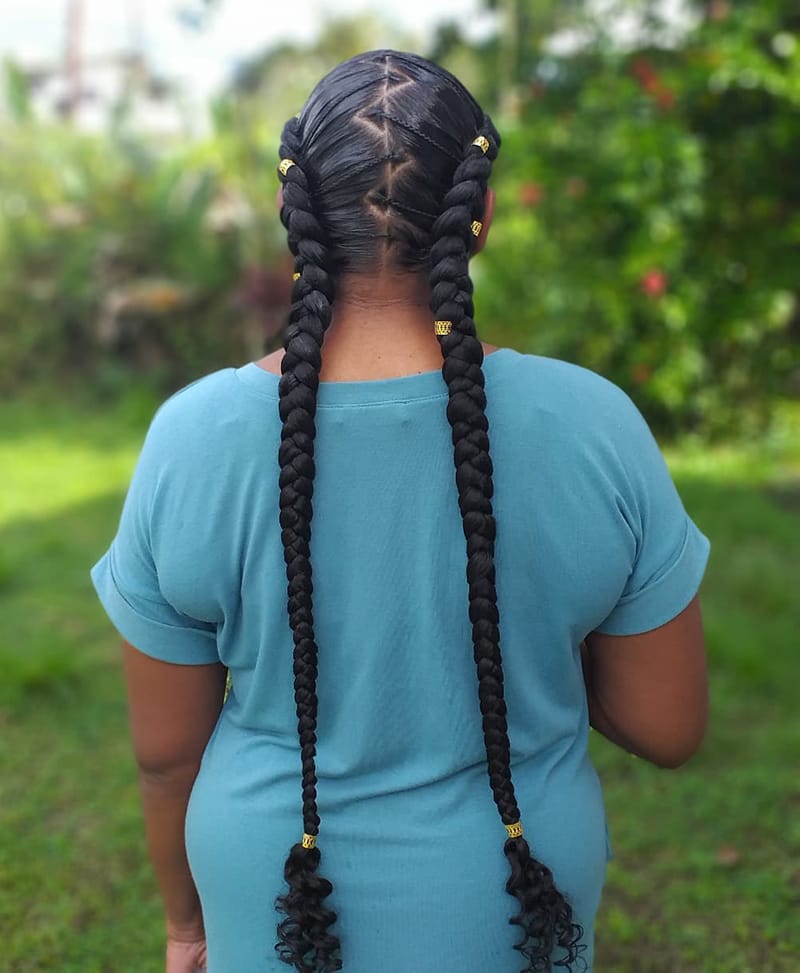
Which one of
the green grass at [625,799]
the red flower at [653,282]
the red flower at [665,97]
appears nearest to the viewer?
the green grass at [625,799]

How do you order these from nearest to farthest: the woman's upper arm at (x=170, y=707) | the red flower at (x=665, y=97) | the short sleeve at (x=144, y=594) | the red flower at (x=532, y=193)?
the short sleeve at (x=144, y=594) < the woman's upper arm at (x=170, y=707) < the red flower at (x=665, y=97) < the red flower at (x=532, y=193)

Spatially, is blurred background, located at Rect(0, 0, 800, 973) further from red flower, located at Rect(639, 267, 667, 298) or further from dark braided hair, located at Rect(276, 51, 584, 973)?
dark braided hair, located at Rect(276, 51, 584, 973)

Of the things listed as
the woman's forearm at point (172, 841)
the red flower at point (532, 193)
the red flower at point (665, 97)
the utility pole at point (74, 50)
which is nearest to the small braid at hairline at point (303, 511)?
the woman's forearm at point (172, 841)

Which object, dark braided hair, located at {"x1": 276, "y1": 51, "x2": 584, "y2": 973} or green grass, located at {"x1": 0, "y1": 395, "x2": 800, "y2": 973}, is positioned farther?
green grass, located at {"x1": 0, "y1": 395, "x2": 800, "y2": 973}

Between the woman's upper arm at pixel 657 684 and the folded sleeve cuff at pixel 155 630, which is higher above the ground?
the folded sleeve cuff at pixel 155 630

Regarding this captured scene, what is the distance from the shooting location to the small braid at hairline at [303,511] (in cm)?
122

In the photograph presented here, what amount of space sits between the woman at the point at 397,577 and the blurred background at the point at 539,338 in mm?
1571

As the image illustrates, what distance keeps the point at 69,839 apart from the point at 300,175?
8.49 ft

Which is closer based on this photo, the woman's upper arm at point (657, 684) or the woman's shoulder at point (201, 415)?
the woman's shoulder at point (201, 415)

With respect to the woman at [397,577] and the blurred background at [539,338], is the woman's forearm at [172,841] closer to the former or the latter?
the woman at [397,577]

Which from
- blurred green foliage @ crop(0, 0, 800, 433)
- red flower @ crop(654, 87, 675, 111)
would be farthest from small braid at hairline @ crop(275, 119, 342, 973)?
red flower @ crop(654, 87, 675, 111)

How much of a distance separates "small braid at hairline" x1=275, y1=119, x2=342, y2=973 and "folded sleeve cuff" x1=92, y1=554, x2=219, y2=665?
170 mm

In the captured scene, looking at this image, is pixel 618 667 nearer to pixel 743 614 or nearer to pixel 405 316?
pixel 405 316

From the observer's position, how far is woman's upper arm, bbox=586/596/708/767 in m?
1.40
